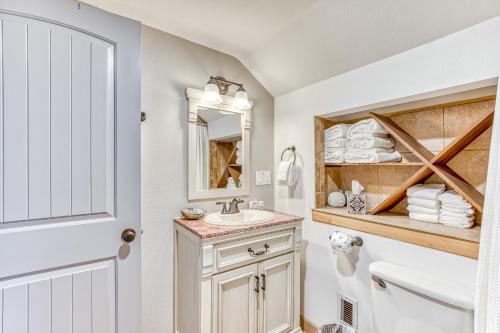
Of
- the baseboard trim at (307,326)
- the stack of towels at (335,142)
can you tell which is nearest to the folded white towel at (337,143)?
the stack of towels at (335,142)

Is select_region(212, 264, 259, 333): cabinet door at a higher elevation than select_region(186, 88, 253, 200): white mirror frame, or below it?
below

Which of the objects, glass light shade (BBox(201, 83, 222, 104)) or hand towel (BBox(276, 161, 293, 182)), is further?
hand towel (BBox(276, 161, 293, 182))

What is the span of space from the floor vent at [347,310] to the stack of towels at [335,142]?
2.96ft

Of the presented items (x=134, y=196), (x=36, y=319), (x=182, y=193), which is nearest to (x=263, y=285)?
(x=182, y=193)

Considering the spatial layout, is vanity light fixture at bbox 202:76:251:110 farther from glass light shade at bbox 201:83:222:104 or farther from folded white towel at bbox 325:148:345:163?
folded white towel at bbox 325:148:345:163

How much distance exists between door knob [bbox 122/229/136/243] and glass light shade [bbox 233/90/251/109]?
1.13 m

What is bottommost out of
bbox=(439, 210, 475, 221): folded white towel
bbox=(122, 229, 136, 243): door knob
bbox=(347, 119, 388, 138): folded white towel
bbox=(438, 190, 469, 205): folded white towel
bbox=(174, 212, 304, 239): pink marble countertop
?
bbox=(174, 212, 304, 239): pink marble countertop

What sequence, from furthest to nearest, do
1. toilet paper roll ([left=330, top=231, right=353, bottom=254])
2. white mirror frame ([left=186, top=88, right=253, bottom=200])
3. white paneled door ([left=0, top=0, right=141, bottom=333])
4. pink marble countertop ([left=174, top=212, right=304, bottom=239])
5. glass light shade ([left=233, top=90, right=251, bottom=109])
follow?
1. glass light shade ([left=233, top=90, right=251, bottom=109])
2. white mirror frame ([left=186, top=88, right=253, bottom=200])
3. toilet paper roll ([left=330, top=231, right=353, bottom=254])
4. pink marble countertop ([left=174, top=212, right=304, bottom=239])
5. white paneled door ([left=0, top=0, right=141, bottom=333])

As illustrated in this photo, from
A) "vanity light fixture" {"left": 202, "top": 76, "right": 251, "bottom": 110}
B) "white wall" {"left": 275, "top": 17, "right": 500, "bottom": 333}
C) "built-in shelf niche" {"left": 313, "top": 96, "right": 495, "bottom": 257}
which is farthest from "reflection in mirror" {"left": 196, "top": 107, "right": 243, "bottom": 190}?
"built-in shelf niche" {"left": 313, "top": 96, "right": 495, "bottom": 257}

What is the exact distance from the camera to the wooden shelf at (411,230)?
1.14m

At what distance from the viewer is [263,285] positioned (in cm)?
156

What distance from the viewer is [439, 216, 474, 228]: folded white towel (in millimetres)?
1274

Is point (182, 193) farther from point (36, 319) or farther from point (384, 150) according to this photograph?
point (384, 150)

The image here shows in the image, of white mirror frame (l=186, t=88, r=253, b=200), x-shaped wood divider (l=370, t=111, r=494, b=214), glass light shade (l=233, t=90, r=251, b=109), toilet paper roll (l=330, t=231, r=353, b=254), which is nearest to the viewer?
x-shaped wood divider (l=370, t=111, r=494, b=214)
